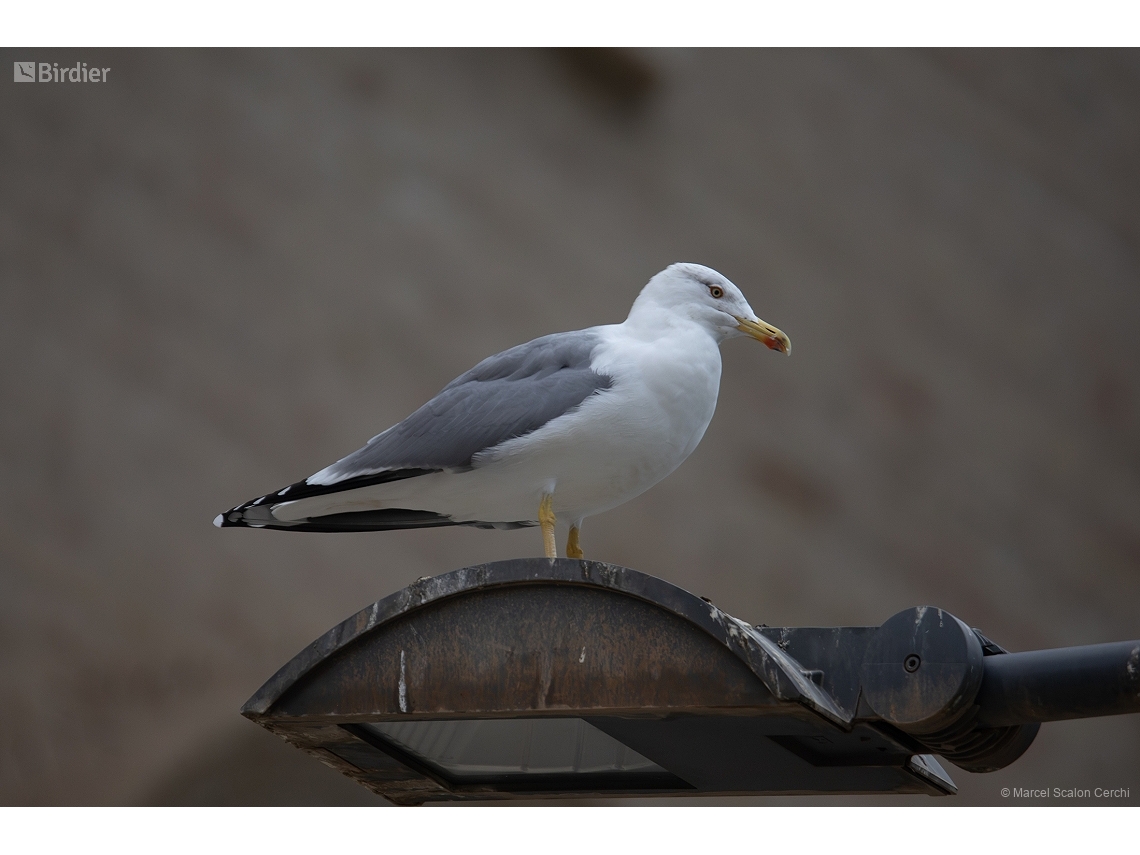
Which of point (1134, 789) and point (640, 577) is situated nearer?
point (640, 577)

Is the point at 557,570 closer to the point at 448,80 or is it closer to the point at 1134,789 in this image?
the point at 448,80

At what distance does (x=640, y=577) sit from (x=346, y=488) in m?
1.02

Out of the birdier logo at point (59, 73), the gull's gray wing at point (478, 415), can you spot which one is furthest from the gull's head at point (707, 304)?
the birdier logo at point (59, 73)

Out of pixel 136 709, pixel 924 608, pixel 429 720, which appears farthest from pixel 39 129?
pixel 924 608

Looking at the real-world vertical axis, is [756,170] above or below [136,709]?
above

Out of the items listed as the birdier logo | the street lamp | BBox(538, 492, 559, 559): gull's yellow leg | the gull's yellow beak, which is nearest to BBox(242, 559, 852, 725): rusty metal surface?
the street lamp

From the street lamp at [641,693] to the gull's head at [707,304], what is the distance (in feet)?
3.42

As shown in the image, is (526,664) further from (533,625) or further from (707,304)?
(707,304)

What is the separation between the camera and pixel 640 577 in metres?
1.65

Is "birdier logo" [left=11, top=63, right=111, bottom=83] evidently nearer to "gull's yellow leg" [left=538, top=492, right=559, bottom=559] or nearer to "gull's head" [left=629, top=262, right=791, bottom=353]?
"gull's head" [left=629, top=262, right=791, bottom=353]

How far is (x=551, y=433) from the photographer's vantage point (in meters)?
2.41

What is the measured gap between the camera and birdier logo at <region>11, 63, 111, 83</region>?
5.48 meters

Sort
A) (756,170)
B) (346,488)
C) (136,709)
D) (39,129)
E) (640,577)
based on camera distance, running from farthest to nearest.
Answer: (756,170) < (39,129) < (136,709) < (346,488) < (640,577)

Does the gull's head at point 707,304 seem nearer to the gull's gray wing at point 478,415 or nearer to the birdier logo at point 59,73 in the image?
the gull's gray wing at point 478,415
